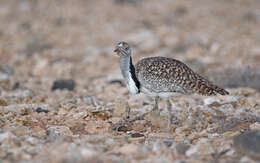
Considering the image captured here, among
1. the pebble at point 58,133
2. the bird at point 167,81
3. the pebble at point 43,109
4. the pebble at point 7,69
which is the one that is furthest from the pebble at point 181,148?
the pebble at point 7,69

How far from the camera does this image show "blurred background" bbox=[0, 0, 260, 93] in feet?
30.9

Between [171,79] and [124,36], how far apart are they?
693 cm

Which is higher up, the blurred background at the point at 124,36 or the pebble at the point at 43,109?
the blurred background at the point at 124,36

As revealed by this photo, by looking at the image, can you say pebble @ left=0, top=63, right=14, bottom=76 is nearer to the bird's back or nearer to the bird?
the bird

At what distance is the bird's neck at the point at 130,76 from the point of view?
5.47 meters

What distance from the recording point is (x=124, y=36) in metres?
12.0

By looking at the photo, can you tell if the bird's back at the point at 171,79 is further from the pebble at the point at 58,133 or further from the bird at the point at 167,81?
the pebble at the point at 58,133

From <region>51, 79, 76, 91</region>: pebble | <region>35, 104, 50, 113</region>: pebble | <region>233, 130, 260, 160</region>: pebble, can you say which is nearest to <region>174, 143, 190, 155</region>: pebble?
<region>233, 130, 260, 160</region>: pebble

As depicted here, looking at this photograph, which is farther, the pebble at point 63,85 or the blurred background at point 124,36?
the blurred background at point 124,36

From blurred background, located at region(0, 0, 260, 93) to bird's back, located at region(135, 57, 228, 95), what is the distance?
2.63 metres

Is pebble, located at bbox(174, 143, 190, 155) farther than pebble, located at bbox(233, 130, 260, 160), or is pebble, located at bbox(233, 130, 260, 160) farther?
pebble, located at bbox(174, 143, 190, 155)

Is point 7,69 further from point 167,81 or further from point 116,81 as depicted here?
point 167,81

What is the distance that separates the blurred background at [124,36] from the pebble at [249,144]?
3.62 metres

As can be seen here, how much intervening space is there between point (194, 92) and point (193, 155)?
4.13 ft
